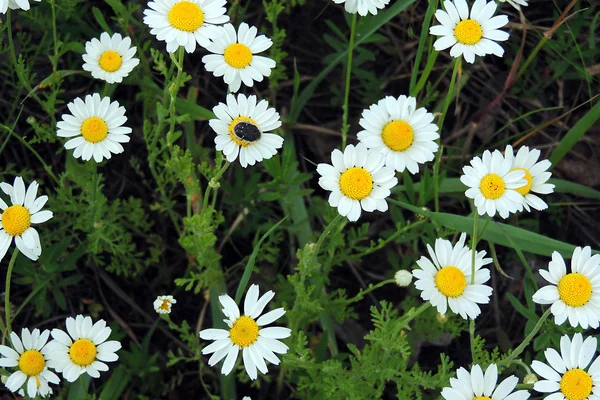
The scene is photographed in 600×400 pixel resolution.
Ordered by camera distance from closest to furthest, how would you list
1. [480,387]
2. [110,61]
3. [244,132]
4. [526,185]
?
[480,387] → [244,132] → [526,185] → [110,61]

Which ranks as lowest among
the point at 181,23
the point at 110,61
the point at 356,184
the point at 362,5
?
the point at 356,184

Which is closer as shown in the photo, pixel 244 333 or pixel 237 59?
pixel 244 333

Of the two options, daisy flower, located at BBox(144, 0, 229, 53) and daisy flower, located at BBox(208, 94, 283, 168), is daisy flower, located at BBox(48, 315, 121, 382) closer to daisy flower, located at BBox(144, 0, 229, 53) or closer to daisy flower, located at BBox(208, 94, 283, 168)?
daisy flower, located at BBox(208, 94, 283, 168)

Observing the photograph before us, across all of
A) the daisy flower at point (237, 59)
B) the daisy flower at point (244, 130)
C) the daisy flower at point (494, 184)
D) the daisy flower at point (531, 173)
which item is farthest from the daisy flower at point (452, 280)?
the daisy flower at point (237, 59)

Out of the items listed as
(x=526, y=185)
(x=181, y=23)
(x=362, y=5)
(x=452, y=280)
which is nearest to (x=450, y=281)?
(x=452, y=280)

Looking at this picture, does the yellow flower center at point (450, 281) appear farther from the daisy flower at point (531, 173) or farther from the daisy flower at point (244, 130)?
the daisy flower at point (244, 130)

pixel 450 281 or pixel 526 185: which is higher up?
pixel 526 185

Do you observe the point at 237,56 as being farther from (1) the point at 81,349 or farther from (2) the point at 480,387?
(2) the point at 480,387
